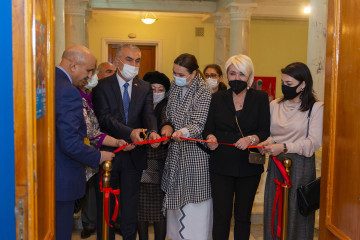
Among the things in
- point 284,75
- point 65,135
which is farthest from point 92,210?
point 284,75

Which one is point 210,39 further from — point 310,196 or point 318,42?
point 310,196

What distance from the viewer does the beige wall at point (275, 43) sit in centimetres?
1382

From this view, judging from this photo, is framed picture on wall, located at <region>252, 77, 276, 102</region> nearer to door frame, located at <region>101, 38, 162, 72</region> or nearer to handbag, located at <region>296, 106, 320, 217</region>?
door frame, located at <region>101, 38, 162, 72</region>

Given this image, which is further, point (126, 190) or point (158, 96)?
point (158, 96)

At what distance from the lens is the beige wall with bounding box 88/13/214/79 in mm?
13281

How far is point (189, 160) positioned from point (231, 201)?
507 mm

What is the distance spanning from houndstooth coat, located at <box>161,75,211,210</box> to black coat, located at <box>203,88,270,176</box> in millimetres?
120

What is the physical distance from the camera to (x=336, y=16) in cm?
211

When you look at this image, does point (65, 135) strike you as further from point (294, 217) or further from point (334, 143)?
point (294, 217)

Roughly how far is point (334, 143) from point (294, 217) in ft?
4.34

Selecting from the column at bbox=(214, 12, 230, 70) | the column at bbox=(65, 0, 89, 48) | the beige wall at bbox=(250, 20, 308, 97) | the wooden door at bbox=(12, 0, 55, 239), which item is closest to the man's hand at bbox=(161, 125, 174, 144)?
the wooden door at bbox=(12, 0, 55, 239)

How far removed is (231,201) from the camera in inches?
137

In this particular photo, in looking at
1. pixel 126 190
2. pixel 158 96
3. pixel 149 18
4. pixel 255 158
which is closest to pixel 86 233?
pixel 126 190

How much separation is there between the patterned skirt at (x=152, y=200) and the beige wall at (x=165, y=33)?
9959 mm
